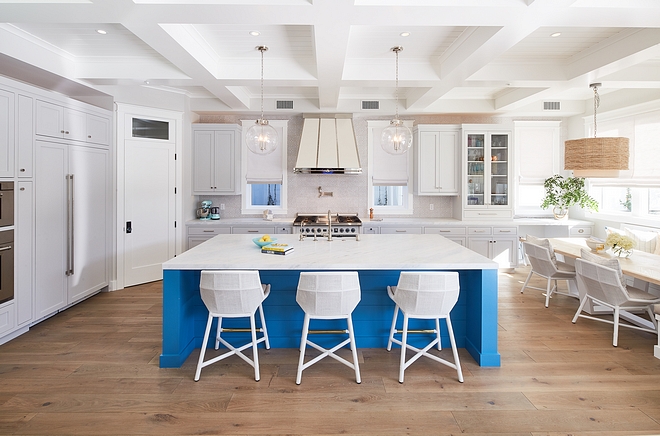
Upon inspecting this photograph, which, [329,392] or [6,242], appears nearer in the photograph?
[329,392]

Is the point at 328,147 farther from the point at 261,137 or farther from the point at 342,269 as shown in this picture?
the point at 342,269

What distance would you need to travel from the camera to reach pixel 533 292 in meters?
5.01

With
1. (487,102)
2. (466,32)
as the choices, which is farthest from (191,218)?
(487,102)

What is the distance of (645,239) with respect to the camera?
464cm

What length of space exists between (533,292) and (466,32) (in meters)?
3.52

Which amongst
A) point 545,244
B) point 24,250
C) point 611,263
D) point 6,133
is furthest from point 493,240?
point 6,133

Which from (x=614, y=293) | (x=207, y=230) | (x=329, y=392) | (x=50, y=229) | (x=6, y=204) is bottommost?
(x=329, y=392)

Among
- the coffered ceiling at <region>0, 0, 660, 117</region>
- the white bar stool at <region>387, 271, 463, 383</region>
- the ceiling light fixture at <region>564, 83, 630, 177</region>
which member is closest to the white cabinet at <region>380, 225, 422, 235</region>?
the coffered ceiling at <region>0, 0, 660, 117</region>

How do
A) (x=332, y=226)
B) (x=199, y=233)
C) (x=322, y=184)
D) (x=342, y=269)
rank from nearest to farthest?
(x=342, y=269), (x=332, y=226), (x=199, y=233), (x=322, y=184)

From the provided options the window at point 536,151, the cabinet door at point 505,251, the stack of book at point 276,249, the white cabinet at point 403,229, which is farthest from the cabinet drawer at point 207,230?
the window at point 536,151

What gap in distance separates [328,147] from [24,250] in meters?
3.97

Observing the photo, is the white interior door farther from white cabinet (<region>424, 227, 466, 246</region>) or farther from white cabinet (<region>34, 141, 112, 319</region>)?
white cabinet (<region>424, 227, 466, 246</region>)

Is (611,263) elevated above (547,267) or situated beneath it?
elevated above

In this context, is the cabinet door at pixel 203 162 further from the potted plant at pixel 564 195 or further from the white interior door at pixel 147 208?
the potted plant at pixel 564 195
